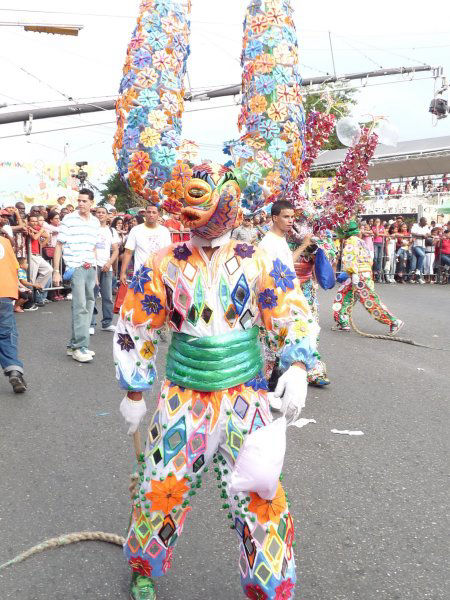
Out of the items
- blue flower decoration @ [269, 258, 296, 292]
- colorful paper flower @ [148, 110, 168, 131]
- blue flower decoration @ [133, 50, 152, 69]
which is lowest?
blue flower decoration @ [269, 258, 296, 292]

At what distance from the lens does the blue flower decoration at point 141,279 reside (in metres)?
2.45

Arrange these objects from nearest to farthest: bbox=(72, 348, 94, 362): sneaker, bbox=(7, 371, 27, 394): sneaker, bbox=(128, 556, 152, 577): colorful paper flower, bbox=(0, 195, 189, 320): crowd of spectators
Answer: bbox=(128, 556, 152, 577): colorful paper flower < bbox=(7, 371, 27, 394): sneaker < bbox=(72, 348, 94, 362): sneaker < bbox=(0, 195, 189, 320): crowd of spectators

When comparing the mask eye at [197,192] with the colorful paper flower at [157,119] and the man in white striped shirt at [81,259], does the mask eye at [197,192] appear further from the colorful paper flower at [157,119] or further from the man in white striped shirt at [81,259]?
the man in white striped shirt at [81,259]

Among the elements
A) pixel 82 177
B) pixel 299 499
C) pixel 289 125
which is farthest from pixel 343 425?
pixel 82 177

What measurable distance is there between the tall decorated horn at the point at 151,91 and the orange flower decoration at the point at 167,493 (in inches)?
48.6

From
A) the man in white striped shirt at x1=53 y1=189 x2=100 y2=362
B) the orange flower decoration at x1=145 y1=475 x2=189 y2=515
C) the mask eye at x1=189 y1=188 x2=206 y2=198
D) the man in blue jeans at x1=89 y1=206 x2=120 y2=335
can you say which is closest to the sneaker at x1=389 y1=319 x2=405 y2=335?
the man in blue jeans at x1=89 y1=206 x2=120 y2=335

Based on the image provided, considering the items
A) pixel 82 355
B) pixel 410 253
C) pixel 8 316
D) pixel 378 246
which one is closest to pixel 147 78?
pixel 8 316

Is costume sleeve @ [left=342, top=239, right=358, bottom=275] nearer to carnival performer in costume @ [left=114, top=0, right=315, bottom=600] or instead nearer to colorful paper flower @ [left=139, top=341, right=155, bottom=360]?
carnival performer in costume @ [left=114, top=0, right=315, bottom=600]

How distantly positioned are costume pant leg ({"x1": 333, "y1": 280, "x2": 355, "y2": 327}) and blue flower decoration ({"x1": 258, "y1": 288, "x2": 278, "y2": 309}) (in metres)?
6.76

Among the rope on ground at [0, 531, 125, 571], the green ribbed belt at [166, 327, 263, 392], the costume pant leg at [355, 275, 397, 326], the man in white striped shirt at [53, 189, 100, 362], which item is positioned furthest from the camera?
the costume pant leg at [355, 275, 397, 326]

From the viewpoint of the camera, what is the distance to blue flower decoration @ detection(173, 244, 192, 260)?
2.42m

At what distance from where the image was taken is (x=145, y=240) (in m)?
7.05

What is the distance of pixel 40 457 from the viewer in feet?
13.6

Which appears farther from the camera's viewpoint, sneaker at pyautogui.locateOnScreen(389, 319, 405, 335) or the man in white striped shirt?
sneaker at pyautogui.locateOnScreen(389, 319, 405, 335)
